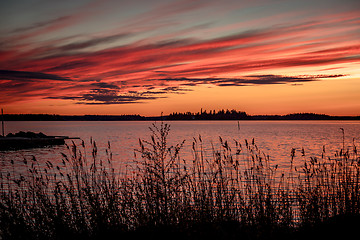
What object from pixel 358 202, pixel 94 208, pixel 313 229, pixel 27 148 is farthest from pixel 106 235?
pixel 27 148

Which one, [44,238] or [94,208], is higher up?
[94,208]

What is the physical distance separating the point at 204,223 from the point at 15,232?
4.77m

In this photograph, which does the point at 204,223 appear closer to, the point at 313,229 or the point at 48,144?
the point at 313,229

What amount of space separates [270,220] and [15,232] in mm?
6512

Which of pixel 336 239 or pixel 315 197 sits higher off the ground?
pixel 315 197

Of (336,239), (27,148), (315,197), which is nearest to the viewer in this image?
(336,239)

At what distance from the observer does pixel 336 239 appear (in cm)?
731

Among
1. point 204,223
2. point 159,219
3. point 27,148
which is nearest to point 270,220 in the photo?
point 204,223

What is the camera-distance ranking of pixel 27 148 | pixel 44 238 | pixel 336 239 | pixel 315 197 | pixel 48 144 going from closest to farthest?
pixel 336 239, pixel 44 238, pixel 315 197, pixel 27 148, pixel 48 144

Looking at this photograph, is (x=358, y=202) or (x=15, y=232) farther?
(x=358, y=202)

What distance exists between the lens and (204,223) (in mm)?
7609

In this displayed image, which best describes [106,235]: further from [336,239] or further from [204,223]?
[336,239]

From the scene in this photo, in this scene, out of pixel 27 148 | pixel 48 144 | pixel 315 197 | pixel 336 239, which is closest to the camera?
pixel 336 239

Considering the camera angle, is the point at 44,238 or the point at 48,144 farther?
the point at 48,144
